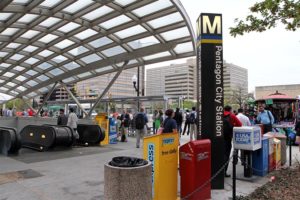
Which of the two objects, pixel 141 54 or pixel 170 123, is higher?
pixel 141 54

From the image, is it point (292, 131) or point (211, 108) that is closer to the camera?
point (211, 108)

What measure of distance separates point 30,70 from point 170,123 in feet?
56.5

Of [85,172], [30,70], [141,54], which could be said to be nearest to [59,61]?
[30,70]

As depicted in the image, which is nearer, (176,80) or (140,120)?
(140,120)

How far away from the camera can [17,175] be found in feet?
24.6

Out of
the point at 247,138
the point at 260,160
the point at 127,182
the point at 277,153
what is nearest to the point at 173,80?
the point at 277,153

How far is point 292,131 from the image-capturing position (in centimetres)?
1536

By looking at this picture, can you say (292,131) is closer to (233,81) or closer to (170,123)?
(170,123)

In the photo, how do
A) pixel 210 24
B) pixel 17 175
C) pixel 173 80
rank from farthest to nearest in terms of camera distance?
pixel 173 80, pixel 17 175, pixel 210 24

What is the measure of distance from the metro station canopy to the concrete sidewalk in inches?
208

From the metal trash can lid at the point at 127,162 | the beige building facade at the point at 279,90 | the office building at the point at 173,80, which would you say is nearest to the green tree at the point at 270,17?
the metal trash can lid at the point at 127,162

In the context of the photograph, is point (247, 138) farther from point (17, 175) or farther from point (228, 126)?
point (17, 175)

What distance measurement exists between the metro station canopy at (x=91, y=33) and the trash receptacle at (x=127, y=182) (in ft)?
27.1

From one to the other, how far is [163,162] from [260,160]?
→ 12.5 ft
